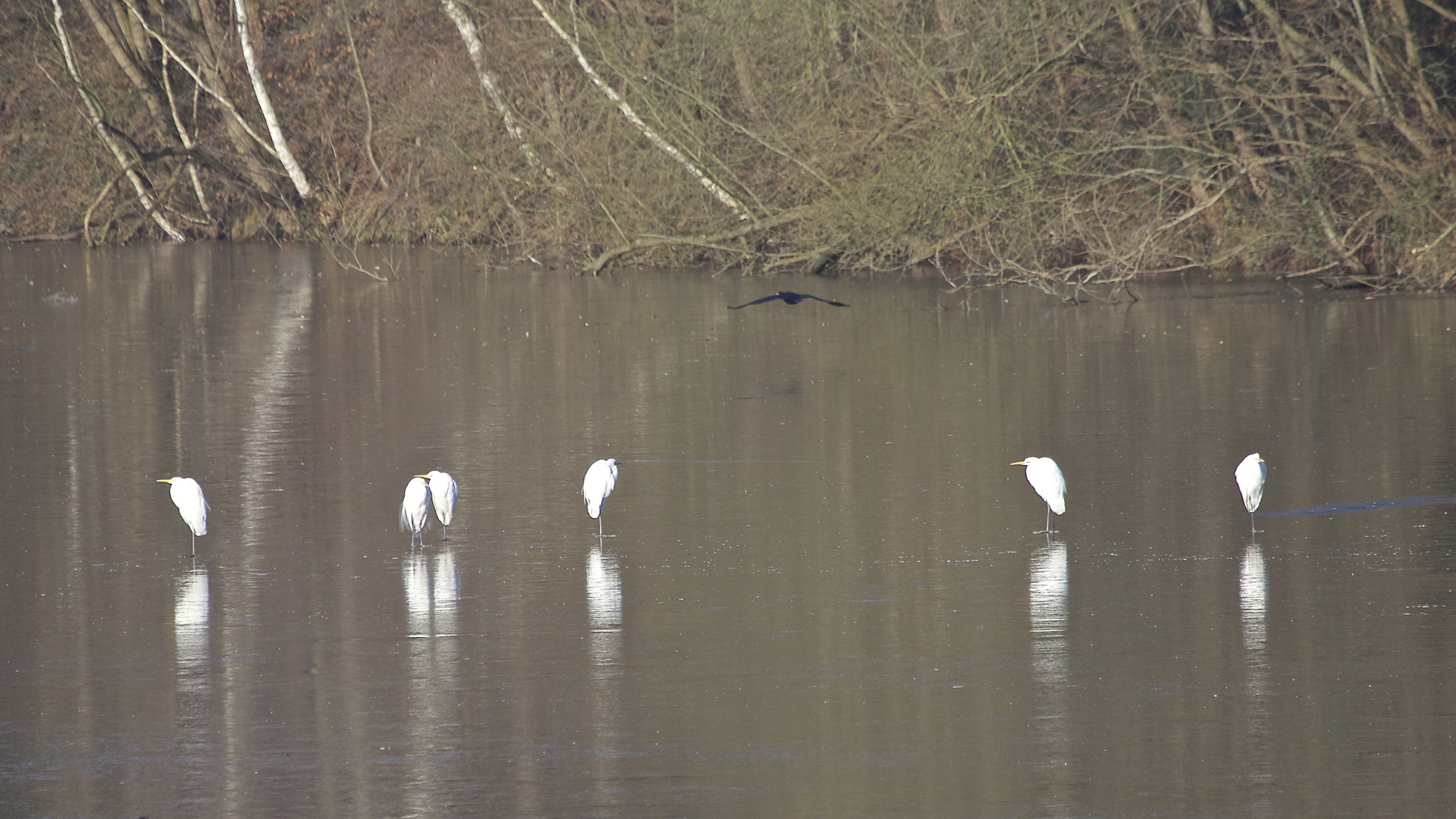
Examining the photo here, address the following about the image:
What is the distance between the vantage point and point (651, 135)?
26078 millimetres

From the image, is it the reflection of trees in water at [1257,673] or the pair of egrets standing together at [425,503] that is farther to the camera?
the pair of egrets standing together at [425,503]

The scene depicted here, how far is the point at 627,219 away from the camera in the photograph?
88.9ft

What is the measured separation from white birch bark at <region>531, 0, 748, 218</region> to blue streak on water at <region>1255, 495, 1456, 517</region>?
17.4m

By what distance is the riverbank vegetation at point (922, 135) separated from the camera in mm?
21000

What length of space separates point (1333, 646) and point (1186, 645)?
21.6 inches

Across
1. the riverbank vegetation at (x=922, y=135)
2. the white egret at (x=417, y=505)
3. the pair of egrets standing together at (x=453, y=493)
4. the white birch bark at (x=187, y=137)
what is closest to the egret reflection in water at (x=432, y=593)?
the white egret at (x=417, y=505)

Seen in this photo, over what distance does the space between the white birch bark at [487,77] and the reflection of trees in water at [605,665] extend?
20941 millimetres

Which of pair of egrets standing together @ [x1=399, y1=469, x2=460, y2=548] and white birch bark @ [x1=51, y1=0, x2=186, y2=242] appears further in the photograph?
white birch bark @ [x1=51, y1=0, x2=186, y2=242]

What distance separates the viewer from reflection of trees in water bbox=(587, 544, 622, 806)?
5.43 metres

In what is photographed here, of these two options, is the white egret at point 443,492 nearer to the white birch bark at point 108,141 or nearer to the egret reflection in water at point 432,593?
the egret reflection in water at point 432,593

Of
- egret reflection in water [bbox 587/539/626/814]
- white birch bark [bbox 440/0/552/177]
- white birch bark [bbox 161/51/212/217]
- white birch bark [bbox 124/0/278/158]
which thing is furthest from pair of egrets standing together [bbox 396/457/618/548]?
white birch bark [bbox 161/51/212/217]

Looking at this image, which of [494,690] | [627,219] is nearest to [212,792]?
[494,690]

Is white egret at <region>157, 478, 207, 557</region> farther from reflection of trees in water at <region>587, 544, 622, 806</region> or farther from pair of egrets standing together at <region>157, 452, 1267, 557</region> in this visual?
reflection of trees in water at <region>587, 544, 622, 806</region>

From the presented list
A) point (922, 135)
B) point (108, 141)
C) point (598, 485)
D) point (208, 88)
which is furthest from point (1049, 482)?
point (108, 141)
